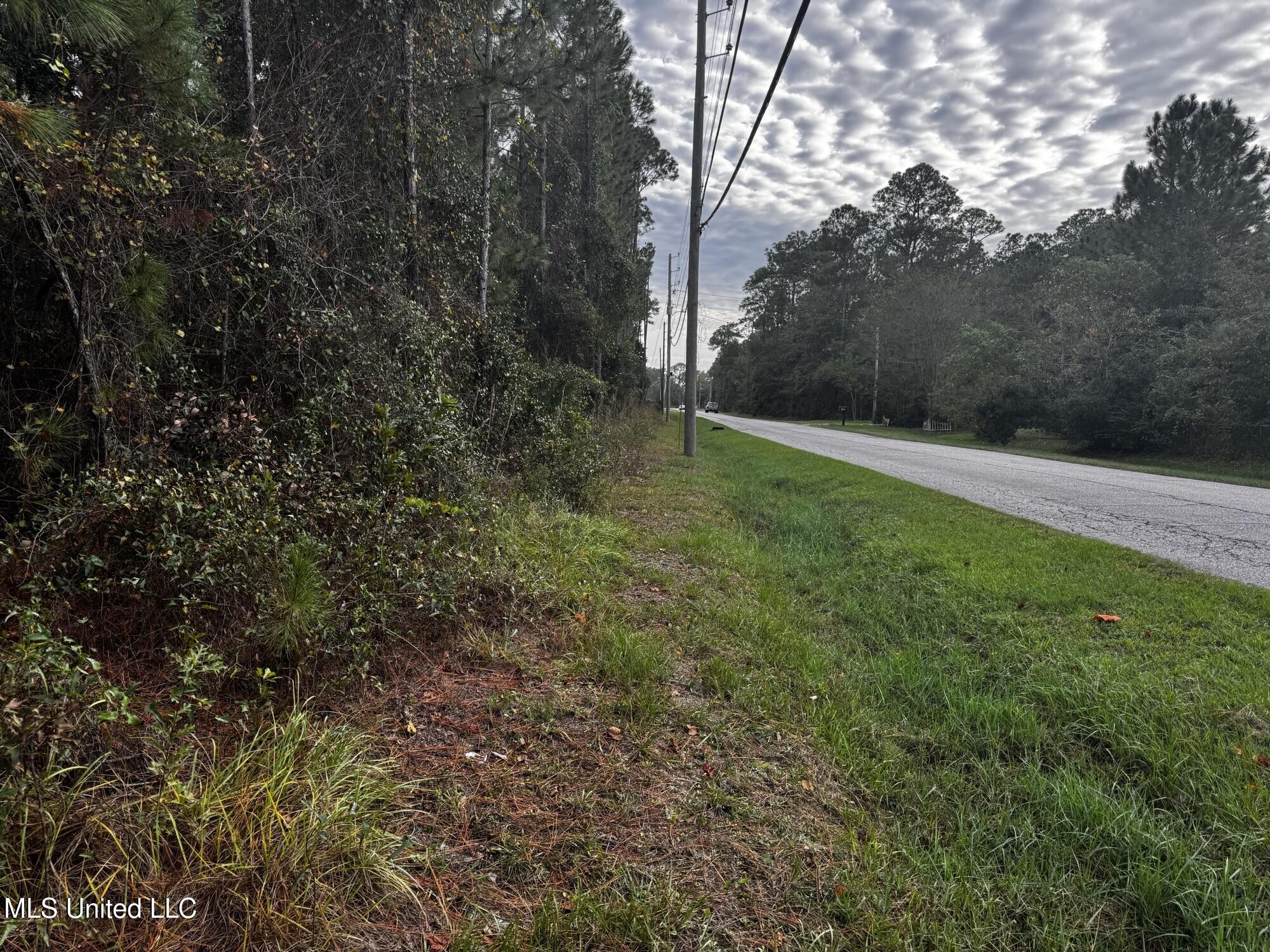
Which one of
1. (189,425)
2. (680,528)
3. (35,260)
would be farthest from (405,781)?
(680,528)

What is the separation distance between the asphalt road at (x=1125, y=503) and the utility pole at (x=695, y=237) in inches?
158

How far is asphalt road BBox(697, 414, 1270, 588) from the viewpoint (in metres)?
5.29

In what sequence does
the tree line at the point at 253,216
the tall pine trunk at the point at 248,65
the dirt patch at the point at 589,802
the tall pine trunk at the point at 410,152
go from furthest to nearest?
the tall pine trunk at the point at 410,152, the tall pine trunk at the point at 248,65, the tree line at the point at 253,216, the dirt patch at the point at 589,802

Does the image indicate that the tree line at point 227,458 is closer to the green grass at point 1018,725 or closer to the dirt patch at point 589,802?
the dirt patch at point 589,802

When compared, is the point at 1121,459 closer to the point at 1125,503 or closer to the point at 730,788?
the point at 1125,503

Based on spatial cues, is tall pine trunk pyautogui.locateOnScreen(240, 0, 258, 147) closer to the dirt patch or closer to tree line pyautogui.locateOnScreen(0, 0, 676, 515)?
tree line pyautogui.locateOnScreen(0, 0, 676, 515)

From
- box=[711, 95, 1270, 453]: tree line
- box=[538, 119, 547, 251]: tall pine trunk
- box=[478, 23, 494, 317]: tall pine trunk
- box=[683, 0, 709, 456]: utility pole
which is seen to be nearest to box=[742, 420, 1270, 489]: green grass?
box=[711, 95, 1270, 453]: tree line

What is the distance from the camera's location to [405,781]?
210 centimetres

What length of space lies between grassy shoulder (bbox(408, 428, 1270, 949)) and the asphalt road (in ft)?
3.07

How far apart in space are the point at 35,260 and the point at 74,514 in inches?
62.1

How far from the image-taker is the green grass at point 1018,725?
1920 mm

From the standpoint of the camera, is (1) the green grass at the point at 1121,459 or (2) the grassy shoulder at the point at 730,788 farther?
(1) the green grass at the point at 1121,459

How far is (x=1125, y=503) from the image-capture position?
307 inches

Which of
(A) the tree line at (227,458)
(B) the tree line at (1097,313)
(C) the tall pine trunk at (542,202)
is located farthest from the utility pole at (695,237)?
(B) the tree line at (1097,313)
